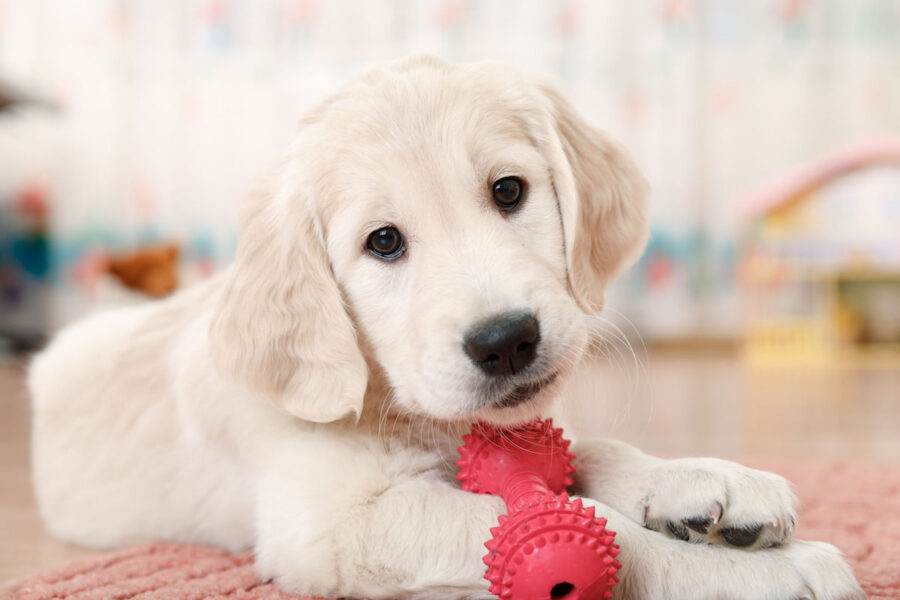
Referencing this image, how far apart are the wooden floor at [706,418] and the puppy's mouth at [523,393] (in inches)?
9.7

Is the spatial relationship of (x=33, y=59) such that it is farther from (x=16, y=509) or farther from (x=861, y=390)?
(x=861, y=390)

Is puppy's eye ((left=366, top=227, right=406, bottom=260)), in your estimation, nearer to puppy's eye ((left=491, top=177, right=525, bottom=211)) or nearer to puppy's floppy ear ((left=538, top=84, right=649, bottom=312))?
puppy's eye ((left=491, top=177, right=525, bottom=211))

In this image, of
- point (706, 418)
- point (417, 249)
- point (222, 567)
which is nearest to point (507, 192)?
point (417, 249)

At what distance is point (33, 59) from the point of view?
221 inches

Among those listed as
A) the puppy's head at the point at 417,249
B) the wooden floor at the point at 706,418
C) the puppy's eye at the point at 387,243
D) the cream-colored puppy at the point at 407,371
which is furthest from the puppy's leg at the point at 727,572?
the puppy's eye at the point at 387,243

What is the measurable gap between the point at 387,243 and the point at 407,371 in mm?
203

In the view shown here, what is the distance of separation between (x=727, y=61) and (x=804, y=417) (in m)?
3.31

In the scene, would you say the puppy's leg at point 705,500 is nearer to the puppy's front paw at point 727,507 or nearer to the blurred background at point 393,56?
the puppy's front paw at point 727,507

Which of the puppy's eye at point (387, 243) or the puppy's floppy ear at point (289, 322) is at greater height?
the puppy's eye at point (387, 243)

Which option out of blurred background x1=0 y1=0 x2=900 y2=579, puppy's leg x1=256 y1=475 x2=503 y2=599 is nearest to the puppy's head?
puppy's leg x1=256 y1=475 x2=503 y2=599

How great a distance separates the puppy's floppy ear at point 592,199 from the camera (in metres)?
1.42

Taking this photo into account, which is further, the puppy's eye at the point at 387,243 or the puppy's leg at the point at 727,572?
the puppy's eye at the point at 387,243

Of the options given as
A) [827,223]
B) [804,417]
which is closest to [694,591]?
[804,417]

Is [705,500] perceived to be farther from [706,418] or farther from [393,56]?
[393,56]
